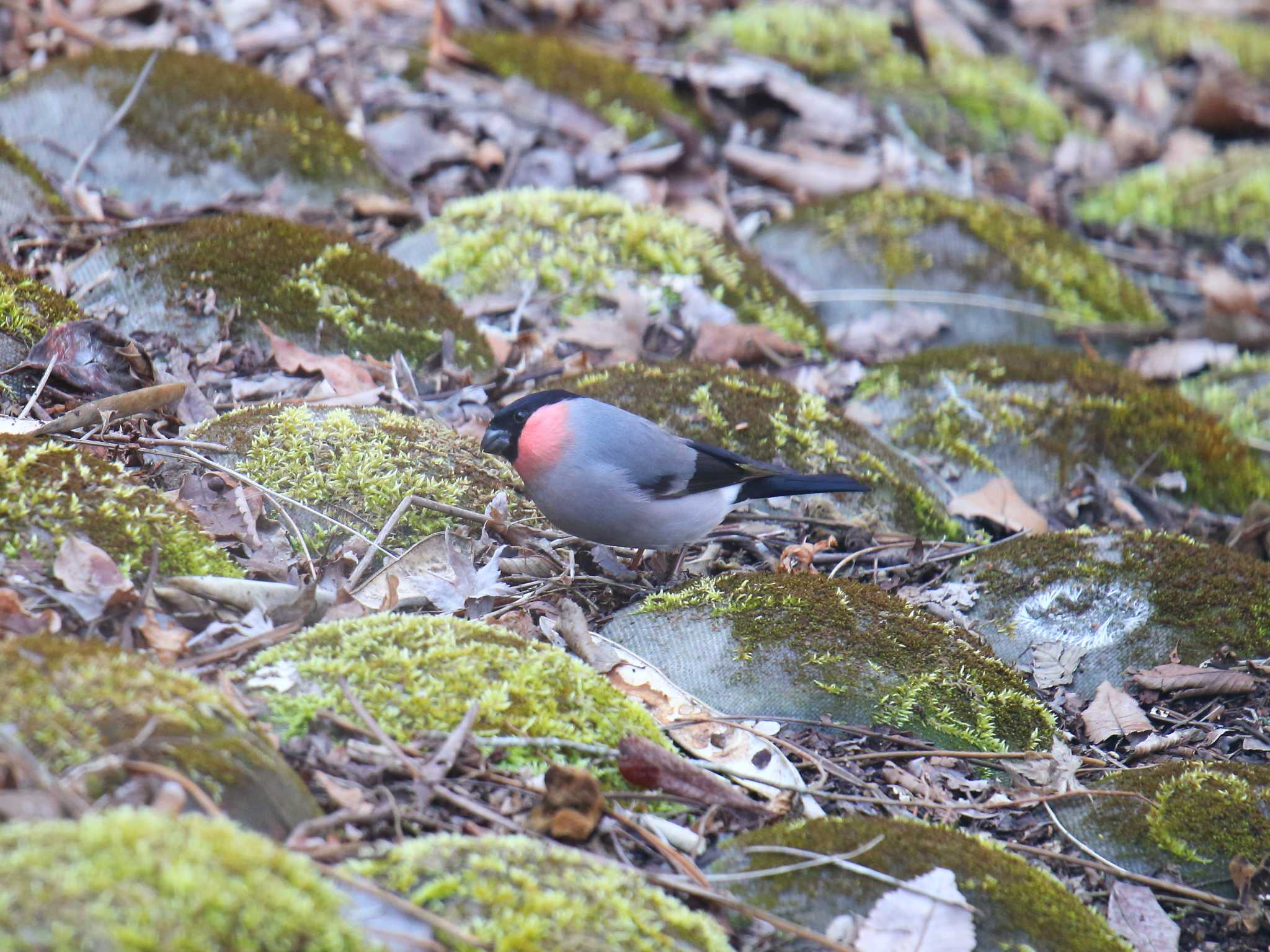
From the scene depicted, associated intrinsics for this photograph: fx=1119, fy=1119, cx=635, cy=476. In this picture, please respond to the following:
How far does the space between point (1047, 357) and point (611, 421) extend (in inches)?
112

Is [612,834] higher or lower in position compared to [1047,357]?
higher

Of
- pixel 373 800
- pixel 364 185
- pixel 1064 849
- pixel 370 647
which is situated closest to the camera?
pixel 373 800

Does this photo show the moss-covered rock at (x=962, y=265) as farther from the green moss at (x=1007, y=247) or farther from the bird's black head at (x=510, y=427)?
the bird's black head at (x=510, y=427)

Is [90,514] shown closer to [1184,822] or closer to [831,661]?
[831,661]

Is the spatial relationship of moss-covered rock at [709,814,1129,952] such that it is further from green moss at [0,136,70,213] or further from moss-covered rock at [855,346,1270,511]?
green moss at [0,136,70,213]

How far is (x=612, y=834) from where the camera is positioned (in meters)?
2.60

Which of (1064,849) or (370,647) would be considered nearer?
(370,647)

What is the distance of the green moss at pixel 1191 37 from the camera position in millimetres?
10477

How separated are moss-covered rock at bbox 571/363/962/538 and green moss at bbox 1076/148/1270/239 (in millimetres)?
4470

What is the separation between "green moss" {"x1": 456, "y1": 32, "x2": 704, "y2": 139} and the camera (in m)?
7.37

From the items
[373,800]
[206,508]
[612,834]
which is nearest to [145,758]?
[373,800]

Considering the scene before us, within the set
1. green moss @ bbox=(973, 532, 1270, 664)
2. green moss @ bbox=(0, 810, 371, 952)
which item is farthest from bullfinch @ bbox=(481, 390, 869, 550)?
green moss @ bbox=(0, 810, 371, 952)

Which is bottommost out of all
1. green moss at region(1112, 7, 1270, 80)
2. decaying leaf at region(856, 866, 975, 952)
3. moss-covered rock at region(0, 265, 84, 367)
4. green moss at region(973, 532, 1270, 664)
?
green moss at region(973, 532, 1270, 664)

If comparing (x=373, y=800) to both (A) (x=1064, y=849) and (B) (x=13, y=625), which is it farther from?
(A) (x=1064, y=849)
